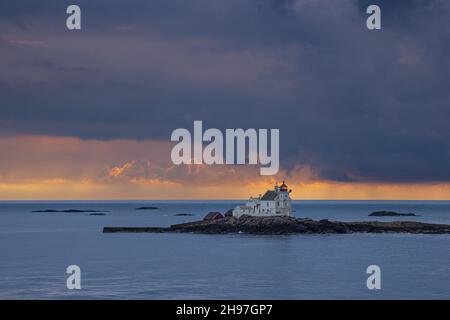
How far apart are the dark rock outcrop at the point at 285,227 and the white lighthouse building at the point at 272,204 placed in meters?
1.24

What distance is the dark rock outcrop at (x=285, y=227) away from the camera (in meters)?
119

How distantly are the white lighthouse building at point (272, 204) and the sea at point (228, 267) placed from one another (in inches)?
291

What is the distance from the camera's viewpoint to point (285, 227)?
119 m

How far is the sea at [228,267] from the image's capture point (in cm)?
5397

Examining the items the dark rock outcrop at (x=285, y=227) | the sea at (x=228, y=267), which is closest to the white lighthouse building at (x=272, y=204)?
the dark rock outcrop at (x=285, y=227)

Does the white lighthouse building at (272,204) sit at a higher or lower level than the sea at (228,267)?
higher

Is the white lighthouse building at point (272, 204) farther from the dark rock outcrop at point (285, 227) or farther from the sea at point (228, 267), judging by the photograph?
the sea at point (228, 267)

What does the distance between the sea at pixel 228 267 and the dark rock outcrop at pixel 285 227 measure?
480 cm

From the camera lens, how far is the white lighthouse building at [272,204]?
4695 inches

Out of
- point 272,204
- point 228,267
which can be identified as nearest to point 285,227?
point 272,204

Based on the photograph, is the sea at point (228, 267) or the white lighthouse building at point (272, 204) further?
the white lighthouse building at point (272, 204)

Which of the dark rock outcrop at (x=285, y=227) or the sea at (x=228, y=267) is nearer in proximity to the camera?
the sea at (x=228, y=267)

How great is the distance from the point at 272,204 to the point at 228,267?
49.1 metres

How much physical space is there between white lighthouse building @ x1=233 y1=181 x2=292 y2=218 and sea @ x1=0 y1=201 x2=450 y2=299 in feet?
24.2
